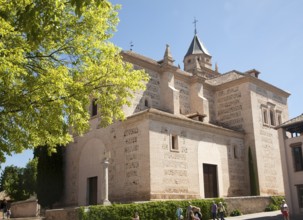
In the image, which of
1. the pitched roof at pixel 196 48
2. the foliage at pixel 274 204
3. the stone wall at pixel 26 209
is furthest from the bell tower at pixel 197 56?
the stone wall at pixel 26 209

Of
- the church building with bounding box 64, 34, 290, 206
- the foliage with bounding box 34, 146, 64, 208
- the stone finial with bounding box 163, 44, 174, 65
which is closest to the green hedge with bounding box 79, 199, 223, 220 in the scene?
the church building with bounding box 64, 34, 290, 206

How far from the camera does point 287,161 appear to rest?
2297 cm

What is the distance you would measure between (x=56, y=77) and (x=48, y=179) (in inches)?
731

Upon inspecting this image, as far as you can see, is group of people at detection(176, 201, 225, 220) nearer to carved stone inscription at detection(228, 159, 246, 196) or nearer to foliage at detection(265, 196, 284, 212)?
carved stone inscription at detection(228, 159, 246, 196)

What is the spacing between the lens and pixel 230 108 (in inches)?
1266

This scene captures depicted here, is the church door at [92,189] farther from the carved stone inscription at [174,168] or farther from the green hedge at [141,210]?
the green hedge at [141,210]

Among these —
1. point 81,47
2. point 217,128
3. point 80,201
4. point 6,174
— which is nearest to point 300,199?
point 217,128

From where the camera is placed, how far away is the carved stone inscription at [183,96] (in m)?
29.9

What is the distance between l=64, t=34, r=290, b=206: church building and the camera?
22172mm

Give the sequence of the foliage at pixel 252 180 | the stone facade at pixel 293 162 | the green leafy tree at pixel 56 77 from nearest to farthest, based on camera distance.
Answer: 1. the green leafy tree at pixel 56 77
2. the stone facade at pixel 293 162
3. the foliage at pixel 252 180

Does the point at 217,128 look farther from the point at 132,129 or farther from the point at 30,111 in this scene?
the point at 30,111

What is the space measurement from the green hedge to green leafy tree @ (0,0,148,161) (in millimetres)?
6514

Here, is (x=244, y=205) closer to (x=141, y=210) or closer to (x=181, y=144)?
(x=181, y=144)

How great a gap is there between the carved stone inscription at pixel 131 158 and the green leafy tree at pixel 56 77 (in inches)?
397
